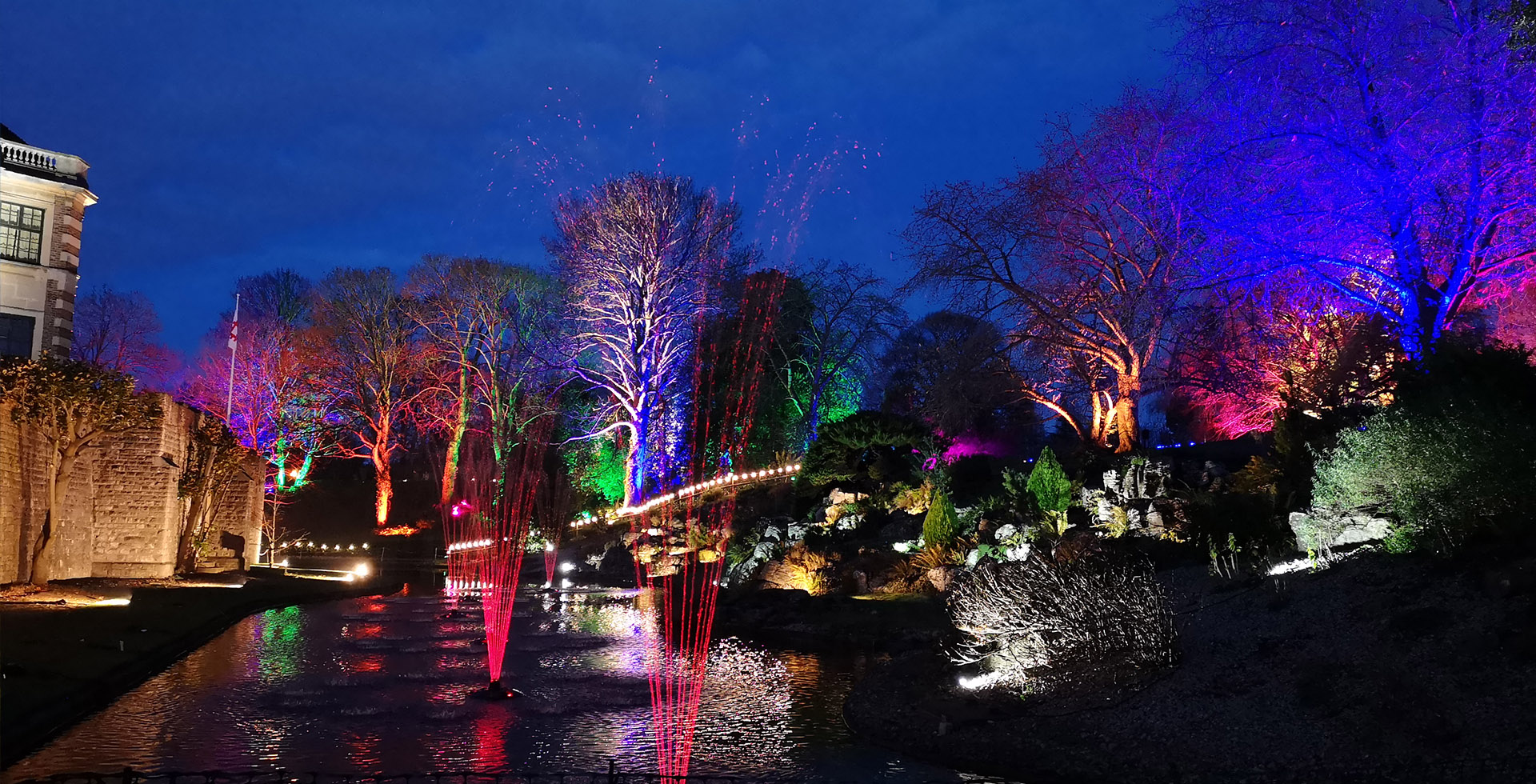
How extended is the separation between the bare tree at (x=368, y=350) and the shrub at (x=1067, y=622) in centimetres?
3902

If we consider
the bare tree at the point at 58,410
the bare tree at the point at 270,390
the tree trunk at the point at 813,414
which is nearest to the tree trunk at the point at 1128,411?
the tree trunk at the point at 813,414

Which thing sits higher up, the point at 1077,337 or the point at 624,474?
the point at 1077,337

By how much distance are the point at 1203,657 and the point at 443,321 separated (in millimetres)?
40940

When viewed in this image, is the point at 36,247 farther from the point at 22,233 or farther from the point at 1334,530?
the point at 1334,530

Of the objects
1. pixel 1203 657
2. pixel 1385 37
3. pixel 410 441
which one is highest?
pixel 1385 37

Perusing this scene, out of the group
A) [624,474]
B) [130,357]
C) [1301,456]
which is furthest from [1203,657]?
[130,357]

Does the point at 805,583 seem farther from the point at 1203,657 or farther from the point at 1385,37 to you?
the point at 1385,37

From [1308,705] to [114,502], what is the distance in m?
26.6

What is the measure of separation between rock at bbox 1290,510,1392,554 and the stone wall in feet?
74.6

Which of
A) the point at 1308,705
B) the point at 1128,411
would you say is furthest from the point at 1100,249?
the point at 1308,705

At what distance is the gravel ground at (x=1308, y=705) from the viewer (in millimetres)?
7324

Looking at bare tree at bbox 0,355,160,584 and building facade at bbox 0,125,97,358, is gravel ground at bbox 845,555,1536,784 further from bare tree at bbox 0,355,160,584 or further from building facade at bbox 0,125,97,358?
building facade at bbox 0,125,97,358

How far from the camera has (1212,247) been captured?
20.6 m

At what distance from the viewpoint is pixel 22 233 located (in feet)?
101
